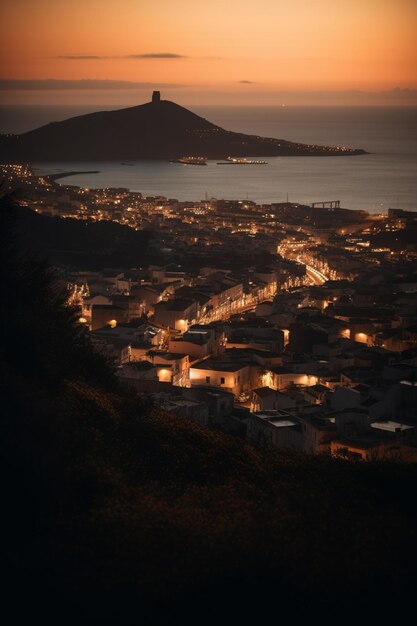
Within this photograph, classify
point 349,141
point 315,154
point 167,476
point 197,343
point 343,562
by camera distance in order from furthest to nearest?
point 349,141 < point 315,154 < point 197,343 < point 167,476 < point 343,562

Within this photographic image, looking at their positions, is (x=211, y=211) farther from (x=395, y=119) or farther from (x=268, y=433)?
(x=395, y=119)

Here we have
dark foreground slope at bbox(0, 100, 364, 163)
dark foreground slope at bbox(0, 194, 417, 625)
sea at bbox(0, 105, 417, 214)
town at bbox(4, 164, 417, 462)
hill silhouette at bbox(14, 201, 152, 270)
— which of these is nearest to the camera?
dark foreground slope at bbox(0, 194, 417, 625)

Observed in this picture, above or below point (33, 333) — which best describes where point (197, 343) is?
below

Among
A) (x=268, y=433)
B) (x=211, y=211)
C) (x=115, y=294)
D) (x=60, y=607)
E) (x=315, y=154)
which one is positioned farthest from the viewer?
(x=315, y=154)

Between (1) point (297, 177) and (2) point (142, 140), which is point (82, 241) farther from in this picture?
(2) point (142, 140)

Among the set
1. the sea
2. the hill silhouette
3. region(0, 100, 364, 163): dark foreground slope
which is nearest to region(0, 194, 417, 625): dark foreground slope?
the hill silhouette

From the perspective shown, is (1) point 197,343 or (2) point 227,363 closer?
(2) point 227,363

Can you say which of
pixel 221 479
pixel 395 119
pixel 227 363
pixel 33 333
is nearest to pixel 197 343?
pixel 227 363

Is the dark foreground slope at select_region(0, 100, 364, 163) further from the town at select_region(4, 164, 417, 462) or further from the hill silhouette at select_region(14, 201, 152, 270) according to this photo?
the town at select_region(4, 164, 417, 462)
